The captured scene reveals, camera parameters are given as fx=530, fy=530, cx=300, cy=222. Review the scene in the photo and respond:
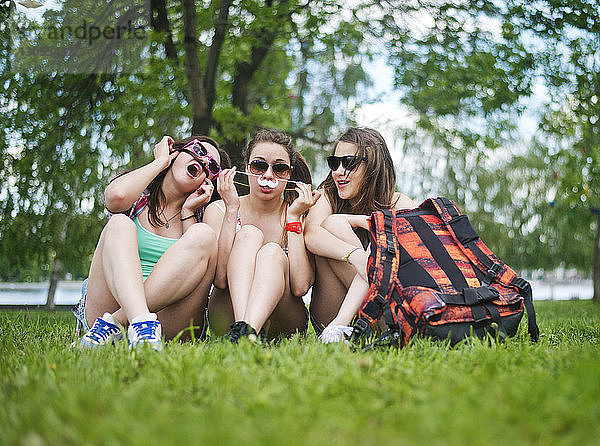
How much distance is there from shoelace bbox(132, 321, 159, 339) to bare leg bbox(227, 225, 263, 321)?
39cm

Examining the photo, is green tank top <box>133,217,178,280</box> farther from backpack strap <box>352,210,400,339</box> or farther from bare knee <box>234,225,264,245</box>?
backpack strap <box>352,210,400,339</box>

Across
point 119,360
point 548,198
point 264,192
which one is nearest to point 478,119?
point 264,192

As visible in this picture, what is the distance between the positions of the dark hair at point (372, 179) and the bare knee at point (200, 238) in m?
0.89

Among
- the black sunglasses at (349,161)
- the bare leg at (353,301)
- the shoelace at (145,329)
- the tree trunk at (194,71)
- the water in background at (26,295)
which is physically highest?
the tree trunk at (194,71)

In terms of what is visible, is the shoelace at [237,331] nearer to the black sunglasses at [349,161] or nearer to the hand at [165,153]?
the hand at [165,153]

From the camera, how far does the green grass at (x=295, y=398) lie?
107 cm

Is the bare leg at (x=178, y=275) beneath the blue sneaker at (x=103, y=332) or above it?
above

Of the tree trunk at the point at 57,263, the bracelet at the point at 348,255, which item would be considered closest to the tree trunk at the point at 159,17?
the tree trunk at the point at 57,263

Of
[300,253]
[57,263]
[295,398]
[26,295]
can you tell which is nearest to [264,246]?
[300,253]

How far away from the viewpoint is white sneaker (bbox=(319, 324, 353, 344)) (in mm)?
2330

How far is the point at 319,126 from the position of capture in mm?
10516

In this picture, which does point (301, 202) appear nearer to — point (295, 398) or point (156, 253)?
point (156, 253)

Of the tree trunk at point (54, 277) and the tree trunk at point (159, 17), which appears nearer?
the tree trunk at point (159, 17)

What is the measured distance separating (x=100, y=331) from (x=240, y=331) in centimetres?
61
